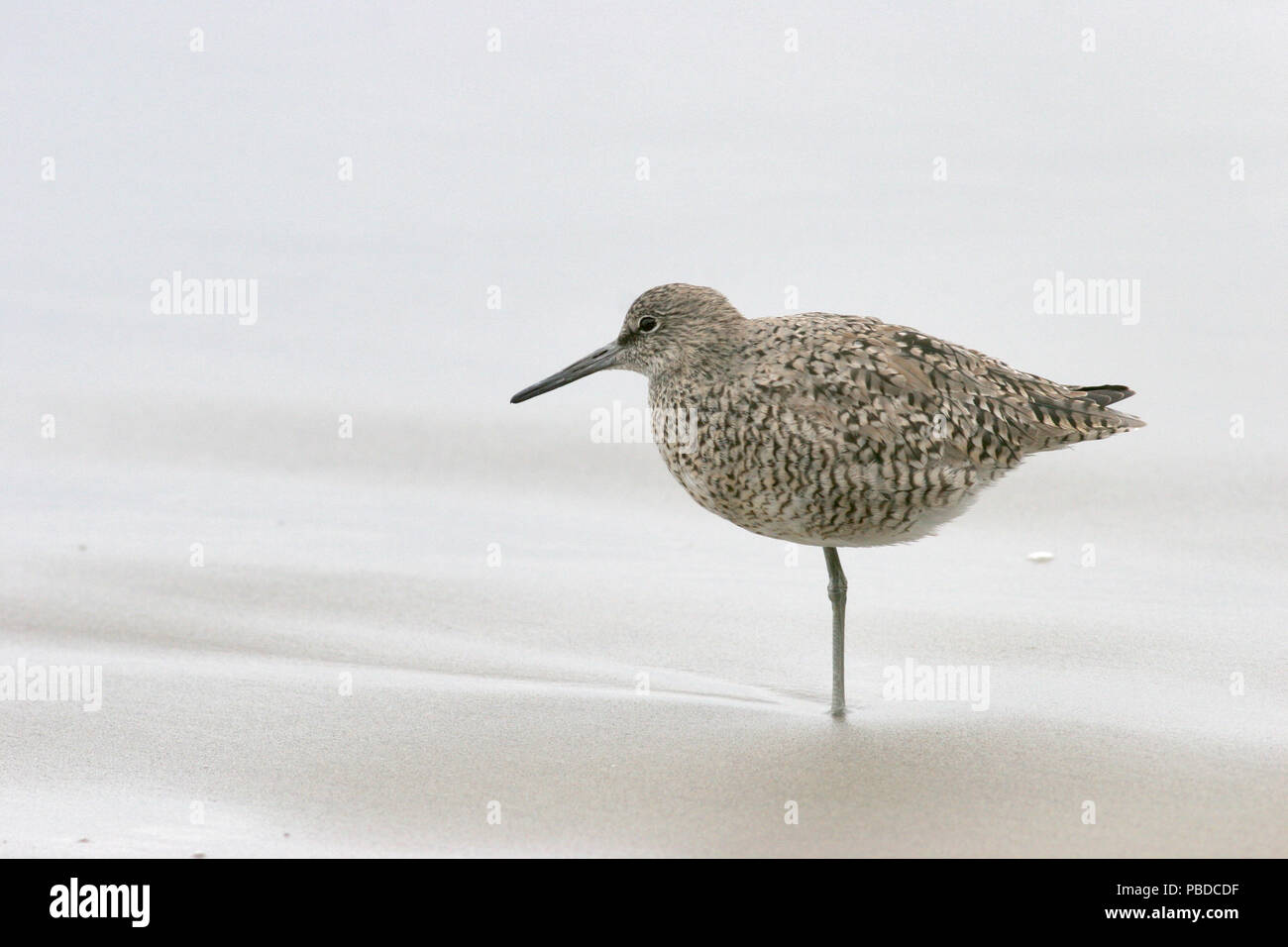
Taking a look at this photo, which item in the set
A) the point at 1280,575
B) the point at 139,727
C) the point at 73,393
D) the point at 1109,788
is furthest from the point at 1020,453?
the point at 73,393

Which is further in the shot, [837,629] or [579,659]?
[579,659]

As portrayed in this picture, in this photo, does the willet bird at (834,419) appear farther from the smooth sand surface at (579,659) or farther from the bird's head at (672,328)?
the smooth sand surface at (579,659)

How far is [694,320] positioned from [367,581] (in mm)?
2255

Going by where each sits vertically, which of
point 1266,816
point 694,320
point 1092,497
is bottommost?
point 1266,816

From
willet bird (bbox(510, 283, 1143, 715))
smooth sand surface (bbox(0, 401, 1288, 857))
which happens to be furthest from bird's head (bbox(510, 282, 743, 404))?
smooth sand surface (bbox(0, 401, 1288, 857))

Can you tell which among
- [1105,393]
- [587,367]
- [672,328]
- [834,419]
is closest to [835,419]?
[834,419]

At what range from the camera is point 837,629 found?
6.36 meters

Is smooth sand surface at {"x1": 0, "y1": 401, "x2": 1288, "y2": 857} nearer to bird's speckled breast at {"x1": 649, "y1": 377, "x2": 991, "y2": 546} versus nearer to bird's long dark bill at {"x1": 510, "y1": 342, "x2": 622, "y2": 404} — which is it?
bird's speckled breast at {"x1": 649, "y1": 377, "x2": 991, "y2": 546}

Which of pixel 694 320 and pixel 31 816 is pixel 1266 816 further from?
pixel 31 816

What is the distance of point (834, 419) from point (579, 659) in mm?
1634

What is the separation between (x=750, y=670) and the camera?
680 centimetres

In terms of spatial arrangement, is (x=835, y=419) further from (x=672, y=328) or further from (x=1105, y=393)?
(x=1105, y=393)

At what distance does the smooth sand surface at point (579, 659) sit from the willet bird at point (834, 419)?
0.79 meters

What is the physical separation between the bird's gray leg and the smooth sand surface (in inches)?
4.3
